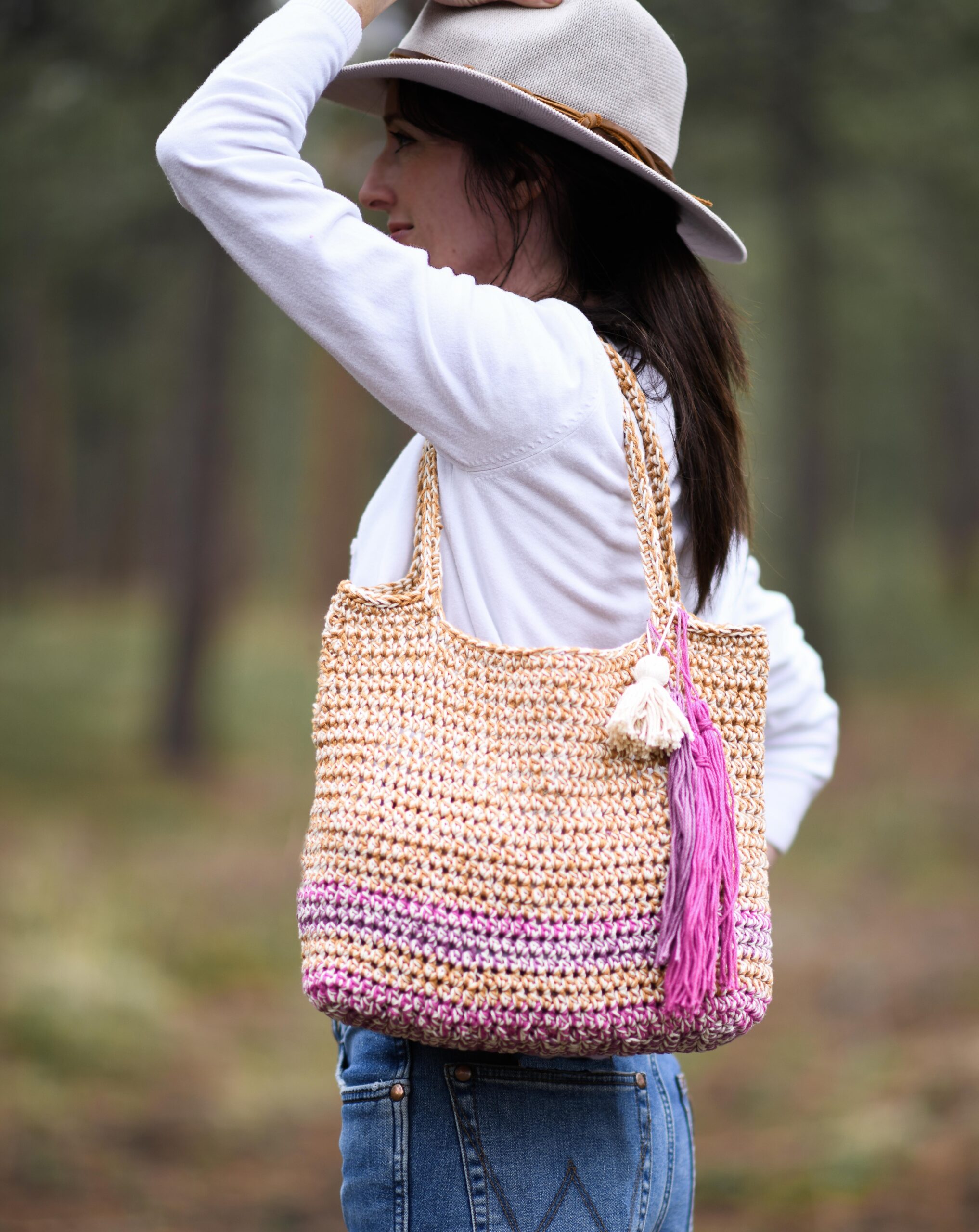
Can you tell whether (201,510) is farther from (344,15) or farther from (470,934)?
(470,934)

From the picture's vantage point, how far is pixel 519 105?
1496 millimetres

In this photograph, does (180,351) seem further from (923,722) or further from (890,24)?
(890,24)

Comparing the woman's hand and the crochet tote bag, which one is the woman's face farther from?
the crochet tote bag

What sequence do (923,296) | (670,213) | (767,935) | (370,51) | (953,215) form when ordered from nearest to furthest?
(767,935) → (670,213) → (370,51) → (953,215) → (923,296)

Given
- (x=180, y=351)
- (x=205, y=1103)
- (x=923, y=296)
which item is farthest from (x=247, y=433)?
(x=205, y=1103)

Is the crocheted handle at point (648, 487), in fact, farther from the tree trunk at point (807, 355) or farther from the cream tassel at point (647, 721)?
the tree trunk at point (807, 355)

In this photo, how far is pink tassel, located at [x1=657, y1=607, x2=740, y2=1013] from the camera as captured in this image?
4.44 feet

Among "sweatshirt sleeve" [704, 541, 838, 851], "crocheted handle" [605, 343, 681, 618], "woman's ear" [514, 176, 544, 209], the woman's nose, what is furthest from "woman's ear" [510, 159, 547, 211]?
"sweatshirt sleeve" [704, 541, 838, 851]

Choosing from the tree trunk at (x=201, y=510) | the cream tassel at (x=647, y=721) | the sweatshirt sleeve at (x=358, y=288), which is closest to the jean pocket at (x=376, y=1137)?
the cream tassel at (x=647, y=721)

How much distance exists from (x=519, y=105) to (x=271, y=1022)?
475cm

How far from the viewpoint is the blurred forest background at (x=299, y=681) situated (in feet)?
14.4

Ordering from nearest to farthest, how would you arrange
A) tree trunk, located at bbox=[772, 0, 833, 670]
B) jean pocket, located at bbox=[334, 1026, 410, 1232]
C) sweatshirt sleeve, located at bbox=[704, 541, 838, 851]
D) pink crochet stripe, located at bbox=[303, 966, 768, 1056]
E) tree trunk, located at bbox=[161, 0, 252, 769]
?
pink crochet stripe, located at bbox=[303, 966, 768, 1056]
jean pocket, located at bbox=[334, 1026, 410, 1232]
sweatshirt sleeve, located at bbox=[704, 541, 838, 851]
tree trunk, located at bbox=[161, 0, 252, 769]
tree trunk, located at bbox=[772, 0, 833, 670]

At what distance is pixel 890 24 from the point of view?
7.41 metres

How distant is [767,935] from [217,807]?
26.2 feet
